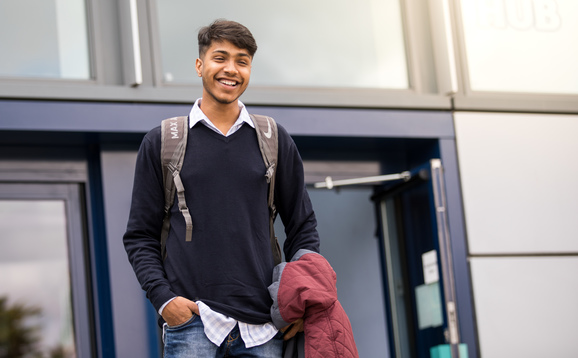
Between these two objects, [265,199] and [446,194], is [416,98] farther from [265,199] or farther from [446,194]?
[265,199]

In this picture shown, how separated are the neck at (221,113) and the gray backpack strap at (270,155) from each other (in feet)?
0.24

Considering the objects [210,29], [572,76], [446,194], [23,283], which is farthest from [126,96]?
[572,76]

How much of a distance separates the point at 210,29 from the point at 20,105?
274cm

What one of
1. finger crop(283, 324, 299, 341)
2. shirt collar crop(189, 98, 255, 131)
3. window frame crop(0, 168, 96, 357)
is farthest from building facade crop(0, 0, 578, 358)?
finger crop(283, 324, 299, 341)

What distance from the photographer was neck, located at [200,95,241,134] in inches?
109

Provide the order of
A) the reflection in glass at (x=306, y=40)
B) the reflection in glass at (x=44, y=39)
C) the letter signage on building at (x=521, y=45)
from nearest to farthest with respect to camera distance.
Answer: the reflection in glass at (x=44, y=39)
the reflection in glass at (x=306, y=40)
the letter signage on building at (x=521, y=45)

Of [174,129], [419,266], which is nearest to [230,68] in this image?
[174,129]

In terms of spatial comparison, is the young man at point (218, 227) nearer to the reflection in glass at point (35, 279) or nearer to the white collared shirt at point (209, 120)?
the white collared shirt at point (209, 120)

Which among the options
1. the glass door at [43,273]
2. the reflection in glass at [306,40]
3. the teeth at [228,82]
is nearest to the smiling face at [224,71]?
the teeth at [228,82]

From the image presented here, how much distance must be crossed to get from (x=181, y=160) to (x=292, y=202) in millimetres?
421

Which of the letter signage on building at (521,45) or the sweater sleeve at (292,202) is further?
the letter signage on building at (521,45)

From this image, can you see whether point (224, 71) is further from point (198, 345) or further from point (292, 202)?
point (198, 345)

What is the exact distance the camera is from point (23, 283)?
548 centimetres

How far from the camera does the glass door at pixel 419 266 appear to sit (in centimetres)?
583
